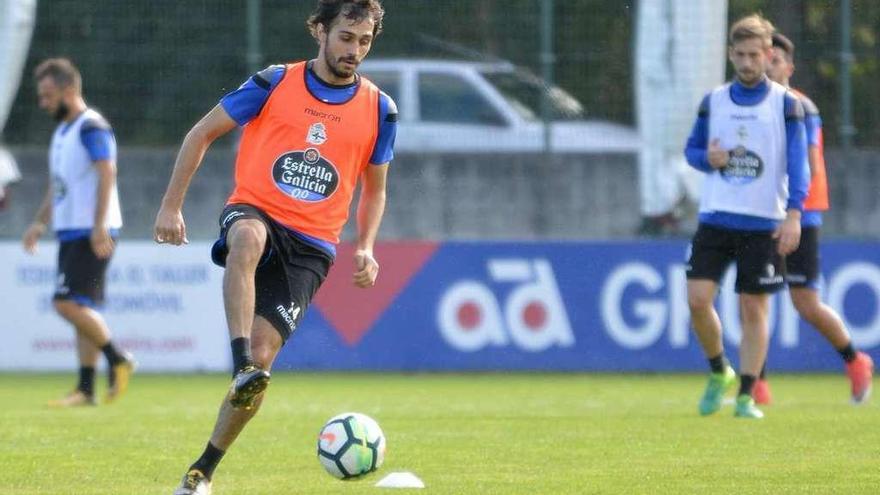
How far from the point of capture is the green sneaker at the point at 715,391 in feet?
Result: 35.7

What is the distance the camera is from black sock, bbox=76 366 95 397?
486 inches

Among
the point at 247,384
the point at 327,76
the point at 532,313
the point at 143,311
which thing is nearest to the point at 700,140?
the point at 327,76

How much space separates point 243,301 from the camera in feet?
22.3

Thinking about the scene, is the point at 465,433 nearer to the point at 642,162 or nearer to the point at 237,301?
the point at 237,301

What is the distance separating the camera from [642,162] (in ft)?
54.9

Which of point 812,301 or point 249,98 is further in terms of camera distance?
point 812,301

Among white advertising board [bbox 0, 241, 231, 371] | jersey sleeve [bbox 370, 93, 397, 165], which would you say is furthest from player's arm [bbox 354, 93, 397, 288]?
white advertising board [bbox 0, 241, 231, 371]

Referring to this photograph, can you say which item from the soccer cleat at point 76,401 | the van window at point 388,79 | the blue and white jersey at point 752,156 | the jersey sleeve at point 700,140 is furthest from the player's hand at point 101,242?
the van window at point 388,79

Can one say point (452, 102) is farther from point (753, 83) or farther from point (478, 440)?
point (478, 440)

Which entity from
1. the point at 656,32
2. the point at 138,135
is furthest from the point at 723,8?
the point at 138,135

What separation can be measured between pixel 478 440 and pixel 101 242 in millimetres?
4093

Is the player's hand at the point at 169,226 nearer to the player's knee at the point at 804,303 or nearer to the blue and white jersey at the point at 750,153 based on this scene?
the blue and white jersey at the point at 750,153

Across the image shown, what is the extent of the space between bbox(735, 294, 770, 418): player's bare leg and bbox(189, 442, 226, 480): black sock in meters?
4.62

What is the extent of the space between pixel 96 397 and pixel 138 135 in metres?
4.69
